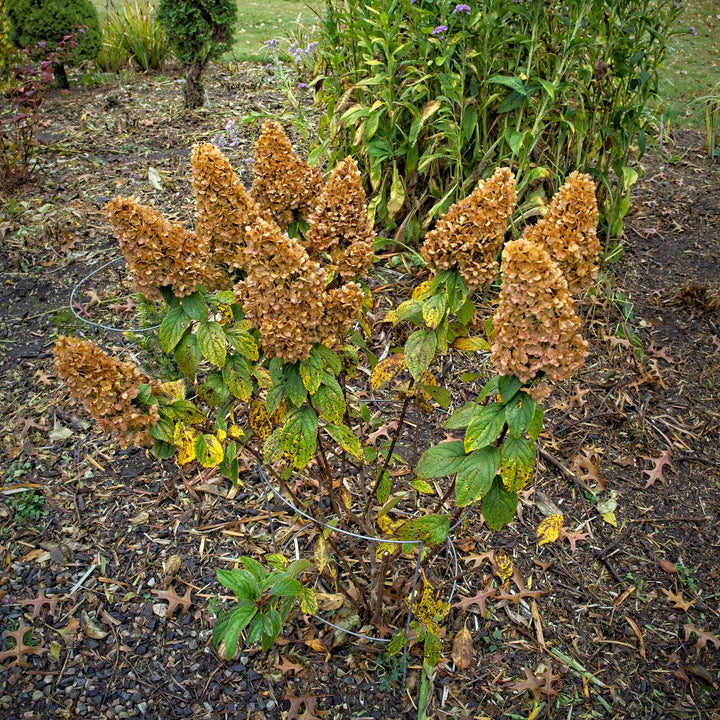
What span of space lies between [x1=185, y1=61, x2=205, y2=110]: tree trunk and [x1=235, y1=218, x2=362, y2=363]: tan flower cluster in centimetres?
470

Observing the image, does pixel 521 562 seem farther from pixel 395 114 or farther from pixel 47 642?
pixel 395 114

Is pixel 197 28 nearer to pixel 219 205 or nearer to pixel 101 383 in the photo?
pixel 219 205

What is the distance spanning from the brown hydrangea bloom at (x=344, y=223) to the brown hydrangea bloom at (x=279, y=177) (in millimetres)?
109

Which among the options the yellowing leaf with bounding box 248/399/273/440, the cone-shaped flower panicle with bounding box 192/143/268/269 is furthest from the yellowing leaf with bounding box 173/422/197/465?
the cone-shaped flower panicle with bounding box 192/143/268/269

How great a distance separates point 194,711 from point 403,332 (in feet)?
7.00

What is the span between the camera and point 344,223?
1837 mm

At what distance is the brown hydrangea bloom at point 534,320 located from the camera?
138cm

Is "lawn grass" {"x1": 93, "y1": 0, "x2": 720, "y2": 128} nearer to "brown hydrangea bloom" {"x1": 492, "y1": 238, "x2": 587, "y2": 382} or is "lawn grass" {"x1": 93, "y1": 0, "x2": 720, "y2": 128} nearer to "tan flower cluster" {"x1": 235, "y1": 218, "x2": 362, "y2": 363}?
"brown hydrangea bloom" {"x1": 492, "y1": 238, "x2": 587, "y2": 382}

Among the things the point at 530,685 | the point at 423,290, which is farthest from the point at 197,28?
the point at 530,685

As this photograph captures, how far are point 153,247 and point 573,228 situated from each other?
1153 mm

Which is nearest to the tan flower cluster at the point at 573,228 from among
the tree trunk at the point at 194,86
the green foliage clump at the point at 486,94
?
the green foliage clump at the point at 486,94

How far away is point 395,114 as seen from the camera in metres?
3.66

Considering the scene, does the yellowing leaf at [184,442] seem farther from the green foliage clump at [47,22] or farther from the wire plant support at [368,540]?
the green foliage clump at [47,22]

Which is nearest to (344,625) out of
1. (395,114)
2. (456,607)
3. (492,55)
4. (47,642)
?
(456,607)
